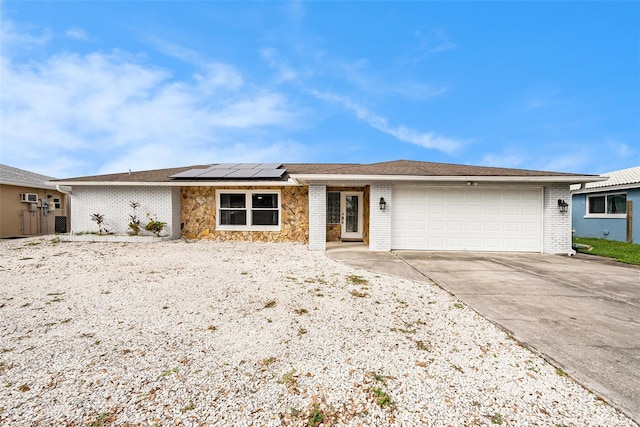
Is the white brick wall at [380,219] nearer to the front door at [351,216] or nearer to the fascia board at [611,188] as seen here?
the front door at [351,216]

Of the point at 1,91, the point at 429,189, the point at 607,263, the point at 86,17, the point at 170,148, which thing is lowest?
the point at 607,263

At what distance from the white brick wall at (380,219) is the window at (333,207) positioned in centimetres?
223

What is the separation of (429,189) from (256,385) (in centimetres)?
824

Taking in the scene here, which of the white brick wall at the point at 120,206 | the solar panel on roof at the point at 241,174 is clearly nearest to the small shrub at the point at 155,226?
the white brick wall at the point at 120,206

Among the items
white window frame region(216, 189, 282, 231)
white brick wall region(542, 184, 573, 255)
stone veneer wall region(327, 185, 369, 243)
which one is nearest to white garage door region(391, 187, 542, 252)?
Result: white brick wall region(542, 184, 573, 255)

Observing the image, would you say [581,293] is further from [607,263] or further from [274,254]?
[274,254]

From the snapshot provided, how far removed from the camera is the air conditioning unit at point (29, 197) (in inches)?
505

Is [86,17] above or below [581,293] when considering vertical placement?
above

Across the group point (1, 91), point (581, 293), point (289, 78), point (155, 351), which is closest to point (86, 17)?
point (1, 91)

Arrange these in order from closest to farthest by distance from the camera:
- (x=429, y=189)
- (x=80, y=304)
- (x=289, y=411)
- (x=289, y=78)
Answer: (x=289, y=411), (x=80, y=304), (x=429, y=189), (x=289, y=78)

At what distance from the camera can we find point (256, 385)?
211cm

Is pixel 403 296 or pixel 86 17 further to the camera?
pixel 86 17

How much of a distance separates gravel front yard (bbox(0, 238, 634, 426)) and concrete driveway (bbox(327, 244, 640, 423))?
0.93ft

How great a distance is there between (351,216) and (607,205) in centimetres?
1257
